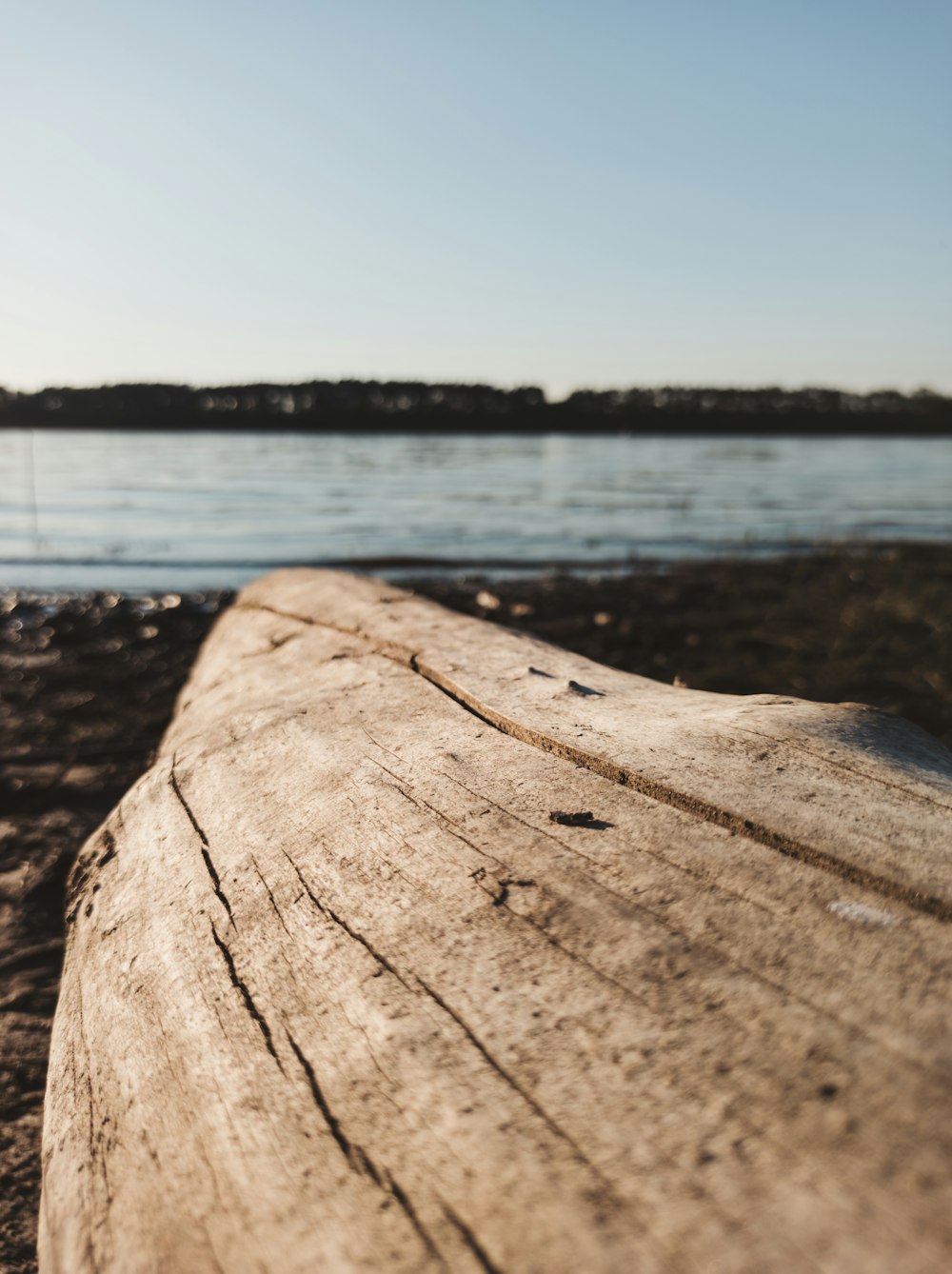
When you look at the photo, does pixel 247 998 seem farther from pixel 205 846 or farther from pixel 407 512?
pixel 407 512

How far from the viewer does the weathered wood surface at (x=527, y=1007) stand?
2.54 ft

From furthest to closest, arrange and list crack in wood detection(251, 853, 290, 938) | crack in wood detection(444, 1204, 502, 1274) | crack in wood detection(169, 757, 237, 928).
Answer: crack in wood detection(169, 757, 237, 928) → crack in wood detection(251, 853, 290, 938) → crack in wood detection(444, 1204, 502, 1274)

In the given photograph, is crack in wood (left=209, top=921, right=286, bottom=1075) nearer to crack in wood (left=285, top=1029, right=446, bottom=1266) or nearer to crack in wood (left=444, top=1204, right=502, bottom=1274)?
crack in wood (left=285, top=1029, right=446, bottom=1266)

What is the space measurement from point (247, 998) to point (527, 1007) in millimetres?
483

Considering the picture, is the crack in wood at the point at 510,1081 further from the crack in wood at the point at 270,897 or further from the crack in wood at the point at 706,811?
the crack in wood at the point at 706,811

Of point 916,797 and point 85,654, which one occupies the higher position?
point 916,797

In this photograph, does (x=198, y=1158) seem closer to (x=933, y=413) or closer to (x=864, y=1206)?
(x=864, y=1206)

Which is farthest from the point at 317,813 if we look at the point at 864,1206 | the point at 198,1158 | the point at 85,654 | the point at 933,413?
the point at 933,413

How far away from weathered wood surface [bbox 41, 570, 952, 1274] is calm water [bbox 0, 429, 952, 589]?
1084cm

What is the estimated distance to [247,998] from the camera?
1.29 m

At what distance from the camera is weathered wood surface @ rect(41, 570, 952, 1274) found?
2.54 ft

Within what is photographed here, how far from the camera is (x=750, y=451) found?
166ft

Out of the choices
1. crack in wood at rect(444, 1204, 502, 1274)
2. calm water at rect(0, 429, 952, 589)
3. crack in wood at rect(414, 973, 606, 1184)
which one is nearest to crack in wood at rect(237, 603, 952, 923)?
crack in wood at rect(414, 973, 606, 1184)

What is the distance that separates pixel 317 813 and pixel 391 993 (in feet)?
1.90
